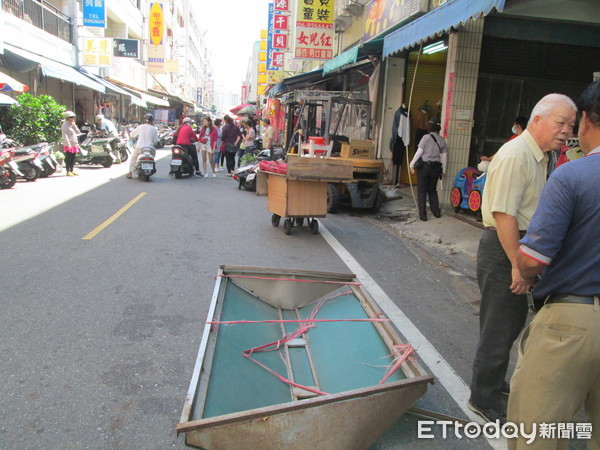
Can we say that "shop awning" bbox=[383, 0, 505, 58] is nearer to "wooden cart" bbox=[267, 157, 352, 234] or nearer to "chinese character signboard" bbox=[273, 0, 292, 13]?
"wooden cart" bbox=[267, 157, 352, 234]

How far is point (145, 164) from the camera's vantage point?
43.2 ft

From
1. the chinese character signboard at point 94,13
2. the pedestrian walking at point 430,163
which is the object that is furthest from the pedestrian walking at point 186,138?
the chinese character signboard at point 94,13

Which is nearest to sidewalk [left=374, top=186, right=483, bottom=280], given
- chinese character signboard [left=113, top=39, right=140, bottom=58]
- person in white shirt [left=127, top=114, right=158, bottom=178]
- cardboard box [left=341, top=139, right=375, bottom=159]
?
cardboard box [left=341, top=139, right=375, bottom=159]

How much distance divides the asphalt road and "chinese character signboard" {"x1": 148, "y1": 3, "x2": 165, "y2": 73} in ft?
97.4

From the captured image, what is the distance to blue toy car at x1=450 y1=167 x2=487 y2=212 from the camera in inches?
341

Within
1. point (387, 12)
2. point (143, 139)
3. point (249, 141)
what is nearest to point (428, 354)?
point (387, 12)

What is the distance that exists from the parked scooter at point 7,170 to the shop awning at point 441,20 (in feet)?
28.6

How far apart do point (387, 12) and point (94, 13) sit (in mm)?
15659

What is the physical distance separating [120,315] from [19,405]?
1.38 m

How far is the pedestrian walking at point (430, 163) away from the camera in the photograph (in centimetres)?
904

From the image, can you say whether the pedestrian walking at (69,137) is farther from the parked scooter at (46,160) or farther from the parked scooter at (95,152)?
the parked scooter at (95,152)

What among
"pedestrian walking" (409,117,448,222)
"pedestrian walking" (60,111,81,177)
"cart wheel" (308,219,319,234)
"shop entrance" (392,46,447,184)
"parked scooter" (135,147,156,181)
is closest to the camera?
"cart wheel" (308,219,319,234)

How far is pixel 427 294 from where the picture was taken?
209 inches

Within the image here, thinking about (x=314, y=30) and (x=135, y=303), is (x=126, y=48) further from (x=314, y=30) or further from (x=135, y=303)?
(x=135, y=303)
